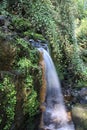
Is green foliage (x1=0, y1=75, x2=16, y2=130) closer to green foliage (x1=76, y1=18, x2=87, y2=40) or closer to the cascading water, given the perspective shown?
the cascading water

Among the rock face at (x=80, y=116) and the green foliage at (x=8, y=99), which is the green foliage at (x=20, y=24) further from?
the green foliage at (x=8, y=99)

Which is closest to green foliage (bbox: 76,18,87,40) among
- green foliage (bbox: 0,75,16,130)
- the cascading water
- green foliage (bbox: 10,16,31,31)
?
Answer: green foliage (bbox: 10,16,31,31)

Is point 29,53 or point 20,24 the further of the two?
point 20,24

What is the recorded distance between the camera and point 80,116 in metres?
6.70

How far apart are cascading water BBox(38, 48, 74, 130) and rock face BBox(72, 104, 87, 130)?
Answer: 0.18 m

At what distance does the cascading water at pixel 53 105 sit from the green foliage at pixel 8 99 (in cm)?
148

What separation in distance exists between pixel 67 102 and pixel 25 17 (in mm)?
2903

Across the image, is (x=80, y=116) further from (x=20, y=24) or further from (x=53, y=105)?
(x=20, y=24)

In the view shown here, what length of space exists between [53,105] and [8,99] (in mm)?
2566

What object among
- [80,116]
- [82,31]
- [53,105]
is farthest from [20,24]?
[82,31]

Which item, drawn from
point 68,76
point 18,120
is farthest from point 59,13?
point 18,120

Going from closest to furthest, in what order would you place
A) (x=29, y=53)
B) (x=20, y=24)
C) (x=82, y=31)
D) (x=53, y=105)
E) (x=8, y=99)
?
(x=8, y=99), (x=29, y=53), (x=53, y=105), (x=20, y=24), (x=82, y=31)

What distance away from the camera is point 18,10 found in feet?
27.0

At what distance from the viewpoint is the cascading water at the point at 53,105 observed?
20.0 feet
